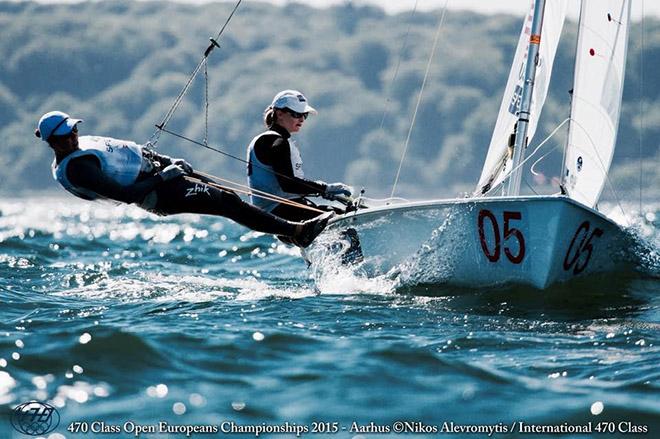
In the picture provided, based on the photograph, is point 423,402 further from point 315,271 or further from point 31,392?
point 315,271

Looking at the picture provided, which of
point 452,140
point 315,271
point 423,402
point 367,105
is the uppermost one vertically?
point 367,105

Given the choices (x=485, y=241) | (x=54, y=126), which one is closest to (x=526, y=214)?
(x=485, y=241)

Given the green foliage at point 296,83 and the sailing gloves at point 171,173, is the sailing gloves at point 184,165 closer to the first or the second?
the sailing gloves at point 171,173

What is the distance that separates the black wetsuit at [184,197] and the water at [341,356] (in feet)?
1.32

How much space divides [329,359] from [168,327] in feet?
2.84

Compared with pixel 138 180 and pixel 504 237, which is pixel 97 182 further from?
pixel 504 237

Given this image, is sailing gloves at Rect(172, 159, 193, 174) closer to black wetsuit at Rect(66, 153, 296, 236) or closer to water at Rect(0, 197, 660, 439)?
black wetsuit at Rect(66, 153, 296, 236)

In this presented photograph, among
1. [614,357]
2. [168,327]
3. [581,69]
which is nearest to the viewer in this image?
[614,357]

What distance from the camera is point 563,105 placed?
9875 centimetres

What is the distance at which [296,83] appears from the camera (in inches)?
4813

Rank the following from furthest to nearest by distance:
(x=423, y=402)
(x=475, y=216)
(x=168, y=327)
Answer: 1. (x=475, y=216)
2. (x=168, y=327)
3. (x=423, y=402)

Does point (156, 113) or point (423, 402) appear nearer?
point (423, 402)

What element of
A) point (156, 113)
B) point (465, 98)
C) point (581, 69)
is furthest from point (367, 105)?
point (581, 69)

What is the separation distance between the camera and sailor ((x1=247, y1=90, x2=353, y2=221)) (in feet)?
19.2
